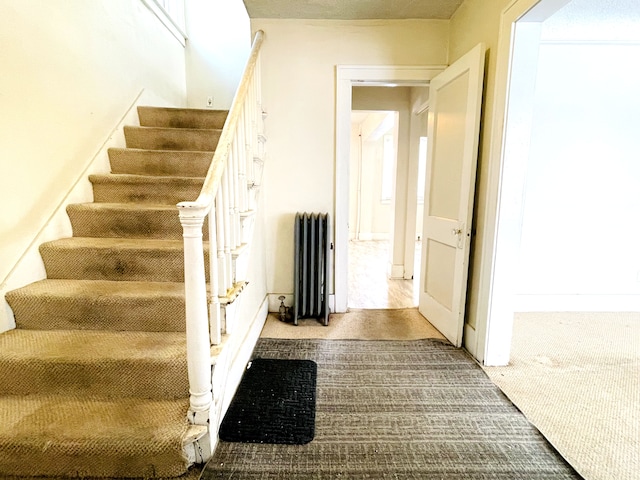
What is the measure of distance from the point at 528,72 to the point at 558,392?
1.86m

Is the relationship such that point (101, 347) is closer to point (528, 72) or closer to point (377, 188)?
point (528, 72)

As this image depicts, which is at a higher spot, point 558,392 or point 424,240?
point 424,240

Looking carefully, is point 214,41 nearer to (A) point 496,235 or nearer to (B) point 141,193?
(B) point 141,193

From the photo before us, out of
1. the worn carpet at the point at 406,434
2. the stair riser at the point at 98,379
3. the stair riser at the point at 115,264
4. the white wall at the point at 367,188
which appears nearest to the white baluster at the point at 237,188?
the stair riser at the point at 115,264

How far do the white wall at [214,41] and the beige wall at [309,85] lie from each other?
1.24 meters

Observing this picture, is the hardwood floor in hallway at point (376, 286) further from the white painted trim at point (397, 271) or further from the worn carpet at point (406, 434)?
the worn carpet at point (406, 434)

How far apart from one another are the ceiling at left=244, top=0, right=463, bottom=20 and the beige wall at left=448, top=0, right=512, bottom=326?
20 centimetres

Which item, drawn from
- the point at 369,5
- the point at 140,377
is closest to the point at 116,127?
the point at 140,377

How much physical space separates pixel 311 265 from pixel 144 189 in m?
1.42

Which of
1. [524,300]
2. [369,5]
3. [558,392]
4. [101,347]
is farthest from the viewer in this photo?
[524,300]

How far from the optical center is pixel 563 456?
129cm

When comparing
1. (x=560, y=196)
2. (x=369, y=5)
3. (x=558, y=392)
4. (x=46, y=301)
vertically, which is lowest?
(x=558, y=392)

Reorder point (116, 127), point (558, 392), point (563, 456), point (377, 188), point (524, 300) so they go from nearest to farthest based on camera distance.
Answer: point (563, 456) < point (558, 392) < point (116, 127) < point (524, 300) < point (377, 188)

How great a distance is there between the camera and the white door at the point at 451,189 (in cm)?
202
